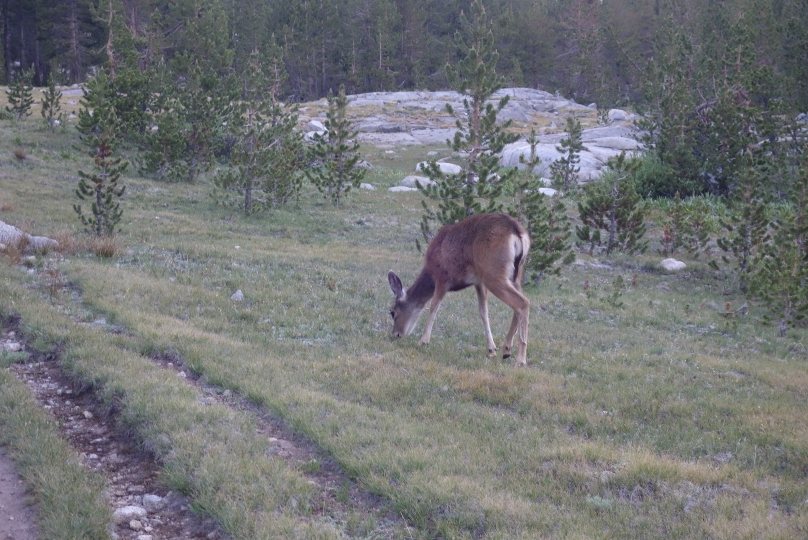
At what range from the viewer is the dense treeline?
50312 millimetres

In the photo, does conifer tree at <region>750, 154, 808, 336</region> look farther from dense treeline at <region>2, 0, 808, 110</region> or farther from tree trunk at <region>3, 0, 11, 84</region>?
tree trunk at <region>3, 0, 11, 84</region>

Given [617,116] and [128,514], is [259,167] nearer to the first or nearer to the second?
[128,514]

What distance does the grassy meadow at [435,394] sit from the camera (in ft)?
17.7

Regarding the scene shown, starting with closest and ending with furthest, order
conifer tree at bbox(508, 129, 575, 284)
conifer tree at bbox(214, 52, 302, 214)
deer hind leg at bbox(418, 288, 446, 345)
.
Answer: deer hind leg at bbox(418, 288, 446, 345)
conifer tree at bbox(508, 129, 575, 284)
conifer tree at bbox(214, 52, 302, 214)

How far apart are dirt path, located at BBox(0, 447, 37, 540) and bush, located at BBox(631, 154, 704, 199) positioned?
92.5 ft

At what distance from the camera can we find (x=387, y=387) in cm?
802

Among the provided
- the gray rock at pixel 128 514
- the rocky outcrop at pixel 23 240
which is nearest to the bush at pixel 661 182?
the rocky outcrop at pixel 23 240

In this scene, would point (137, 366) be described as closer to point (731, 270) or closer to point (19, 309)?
point (19, 309)

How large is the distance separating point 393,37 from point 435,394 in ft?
220

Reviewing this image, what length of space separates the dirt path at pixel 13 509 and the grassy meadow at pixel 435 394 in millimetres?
1034

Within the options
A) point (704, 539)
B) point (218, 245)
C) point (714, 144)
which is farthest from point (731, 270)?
point (704, 539)

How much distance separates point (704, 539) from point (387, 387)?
3.83 m

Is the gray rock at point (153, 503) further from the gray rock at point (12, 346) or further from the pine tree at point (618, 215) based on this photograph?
the pine tree at point (618, 215)

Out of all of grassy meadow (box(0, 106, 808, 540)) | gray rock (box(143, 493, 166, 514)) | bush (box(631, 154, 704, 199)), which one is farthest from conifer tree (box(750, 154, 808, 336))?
bush (box(631, 154, 704, 199))
